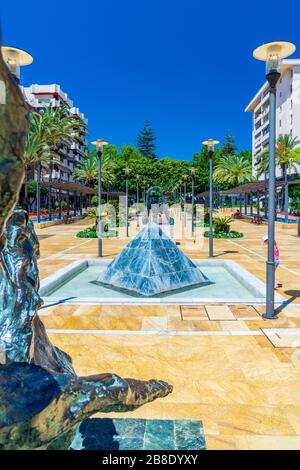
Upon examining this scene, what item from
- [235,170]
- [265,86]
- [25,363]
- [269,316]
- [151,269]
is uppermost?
[265,86]

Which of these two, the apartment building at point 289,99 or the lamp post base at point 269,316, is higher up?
the apartment building at point 289,99

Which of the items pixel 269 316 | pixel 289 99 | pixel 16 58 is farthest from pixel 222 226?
pixel 289 99

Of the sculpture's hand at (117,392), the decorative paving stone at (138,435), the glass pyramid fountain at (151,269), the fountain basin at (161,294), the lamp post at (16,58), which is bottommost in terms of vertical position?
the decorative paving stone at (138,435)

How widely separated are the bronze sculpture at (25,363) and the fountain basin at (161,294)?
5.50 meters

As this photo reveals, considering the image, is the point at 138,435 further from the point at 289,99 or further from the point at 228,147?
the point at 228,147

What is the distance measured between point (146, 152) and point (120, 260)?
2949 inches

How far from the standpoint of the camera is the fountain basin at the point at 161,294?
315 inches

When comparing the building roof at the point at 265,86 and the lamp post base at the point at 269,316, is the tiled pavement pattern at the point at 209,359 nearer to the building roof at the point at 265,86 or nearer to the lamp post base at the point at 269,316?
the lamp post base at the point at 269,316

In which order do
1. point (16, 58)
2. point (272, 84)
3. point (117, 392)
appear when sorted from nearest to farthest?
point (117, 392)
point (16, 58)
point (272, 84)

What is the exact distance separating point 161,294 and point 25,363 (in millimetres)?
7458

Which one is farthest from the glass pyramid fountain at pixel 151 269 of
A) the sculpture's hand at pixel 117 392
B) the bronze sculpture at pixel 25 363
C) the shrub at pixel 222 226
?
the shrub at pixel 222 226

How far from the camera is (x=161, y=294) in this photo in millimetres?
9008
